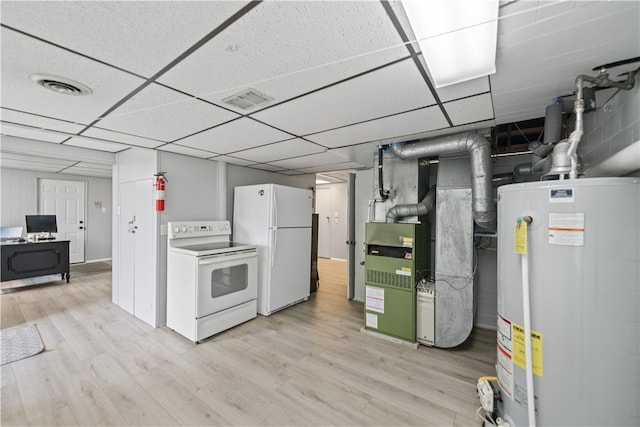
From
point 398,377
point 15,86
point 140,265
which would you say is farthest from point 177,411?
point 15,86

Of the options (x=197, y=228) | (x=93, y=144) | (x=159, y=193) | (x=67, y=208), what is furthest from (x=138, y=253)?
(x=67, y=208)

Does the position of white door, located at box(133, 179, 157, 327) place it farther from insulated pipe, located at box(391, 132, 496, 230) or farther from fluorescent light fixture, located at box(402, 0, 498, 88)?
insulated pipe, located at box(391, 132, 496, 230)

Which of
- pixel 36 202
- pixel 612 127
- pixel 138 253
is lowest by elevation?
pixel 138 253

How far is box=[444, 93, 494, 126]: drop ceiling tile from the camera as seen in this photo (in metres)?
1.71

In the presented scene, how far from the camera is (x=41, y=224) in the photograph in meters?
5.23

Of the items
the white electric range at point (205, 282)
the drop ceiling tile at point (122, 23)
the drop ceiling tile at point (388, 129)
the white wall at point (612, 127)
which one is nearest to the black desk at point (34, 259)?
the white electric range at point (205, 282)

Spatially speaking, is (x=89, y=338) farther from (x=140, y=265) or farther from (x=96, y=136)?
(x=96, y=136)

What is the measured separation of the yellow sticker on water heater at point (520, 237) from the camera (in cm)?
138

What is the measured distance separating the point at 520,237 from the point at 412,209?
56.2 inches

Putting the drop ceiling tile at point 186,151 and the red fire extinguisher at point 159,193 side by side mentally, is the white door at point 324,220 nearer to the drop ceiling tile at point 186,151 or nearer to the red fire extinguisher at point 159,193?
the drop ceiling tile at point 186,151

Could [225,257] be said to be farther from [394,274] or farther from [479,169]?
[479,169]

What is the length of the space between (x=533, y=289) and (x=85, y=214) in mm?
8726

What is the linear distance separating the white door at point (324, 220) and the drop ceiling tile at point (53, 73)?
6.17 m

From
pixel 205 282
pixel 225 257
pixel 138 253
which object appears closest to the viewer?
pixel 205 282
